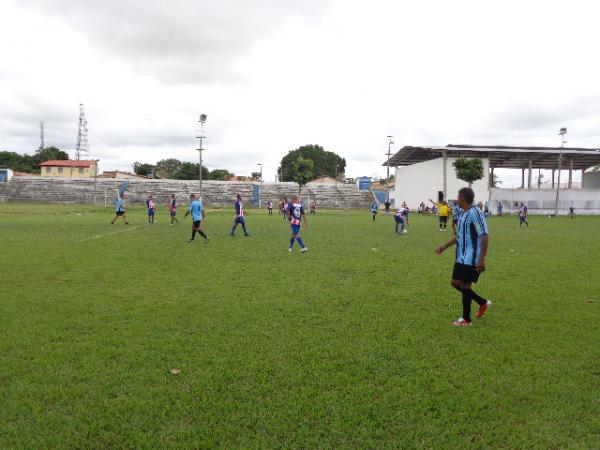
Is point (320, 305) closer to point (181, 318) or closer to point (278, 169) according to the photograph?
point (181, 318)

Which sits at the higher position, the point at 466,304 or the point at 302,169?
the point at 302,169

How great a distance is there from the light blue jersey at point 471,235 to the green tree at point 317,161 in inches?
4195

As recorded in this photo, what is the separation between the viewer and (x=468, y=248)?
583 cm

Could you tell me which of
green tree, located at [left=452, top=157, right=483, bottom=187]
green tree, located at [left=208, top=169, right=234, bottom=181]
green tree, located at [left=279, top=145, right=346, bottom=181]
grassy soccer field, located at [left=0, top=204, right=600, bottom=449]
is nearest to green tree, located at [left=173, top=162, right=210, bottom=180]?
green tree, located at [left=208, top=169, right=234, bottom=181]

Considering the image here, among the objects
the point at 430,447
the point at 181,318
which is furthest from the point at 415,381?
the point at 181,318

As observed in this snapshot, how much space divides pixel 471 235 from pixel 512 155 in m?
53.9

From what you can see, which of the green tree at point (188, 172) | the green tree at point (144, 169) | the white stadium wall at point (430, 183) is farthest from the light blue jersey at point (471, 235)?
Answer: the green tree at point (144, 169)

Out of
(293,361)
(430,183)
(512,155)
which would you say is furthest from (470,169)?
(293,361)

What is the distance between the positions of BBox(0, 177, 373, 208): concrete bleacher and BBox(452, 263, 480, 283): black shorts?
5555 centimetres

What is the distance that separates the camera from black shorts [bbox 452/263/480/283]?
228 inches

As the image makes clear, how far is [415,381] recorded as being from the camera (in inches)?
162

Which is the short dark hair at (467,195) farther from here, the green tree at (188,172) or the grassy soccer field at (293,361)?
the green tree at (188,172)

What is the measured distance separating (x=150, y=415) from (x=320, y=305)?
142 inches

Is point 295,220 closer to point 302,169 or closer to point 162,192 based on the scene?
point 302,169
